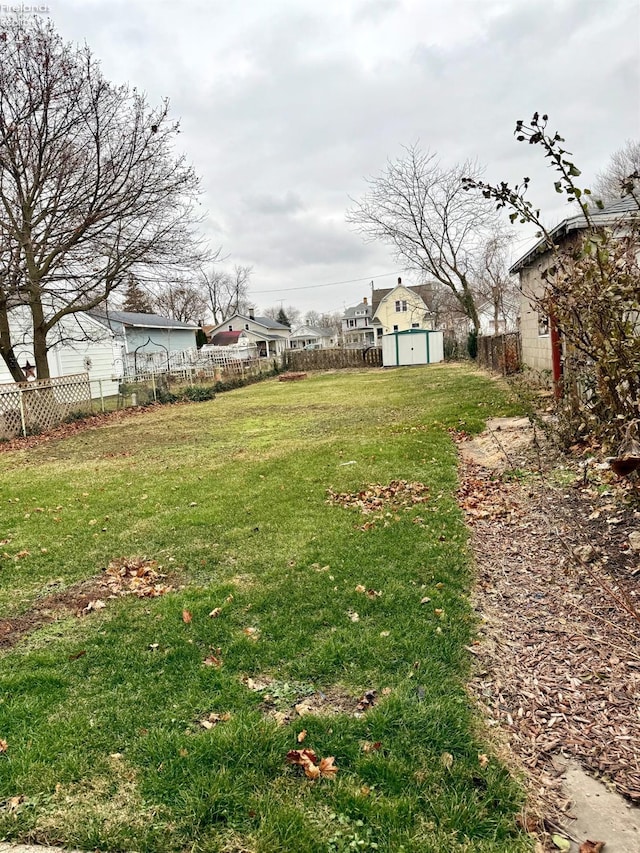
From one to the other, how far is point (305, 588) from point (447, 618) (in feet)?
3.42

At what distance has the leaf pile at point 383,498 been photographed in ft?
17.0

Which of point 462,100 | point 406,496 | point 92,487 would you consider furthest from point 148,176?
point 406,496

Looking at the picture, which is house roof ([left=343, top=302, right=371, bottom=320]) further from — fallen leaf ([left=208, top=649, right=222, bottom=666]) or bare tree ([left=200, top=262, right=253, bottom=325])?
fallen leaf ([left=208, top=649, right=222, bottom=666])

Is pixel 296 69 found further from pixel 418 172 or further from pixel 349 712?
pixel 418 172

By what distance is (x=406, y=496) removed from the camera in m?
5.55

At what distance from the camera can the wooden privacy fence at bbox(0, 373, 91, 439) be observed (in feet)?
40.6

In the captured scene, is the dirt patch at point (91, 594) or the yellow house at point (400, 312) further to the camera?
the yellow house at point (400, 312)

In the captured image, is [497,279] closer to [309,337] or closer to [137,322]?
[137,322]

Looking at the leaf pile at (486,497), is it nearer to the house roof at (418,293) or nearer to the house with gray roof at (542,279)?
the house with gray roof at (542,279)

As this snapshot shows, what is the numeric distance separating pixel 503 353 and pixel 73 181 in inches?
570

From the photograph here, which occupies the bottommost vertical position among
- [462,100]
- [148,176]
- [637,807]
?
[637,807]

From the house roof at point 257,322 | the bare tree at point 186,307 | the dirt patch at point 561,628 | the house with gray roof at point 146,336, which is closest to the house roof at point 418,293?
the house roof at point 257,322

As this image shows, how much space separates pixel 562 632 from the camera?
9.53 feet

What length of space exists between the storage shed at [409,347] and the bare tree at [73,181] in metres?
18.2
